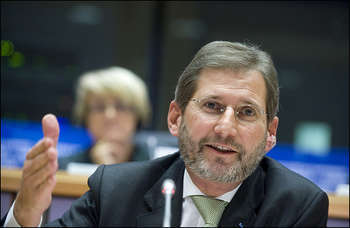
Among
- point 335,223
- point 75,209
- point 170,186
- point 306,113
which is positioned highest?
point 170,186

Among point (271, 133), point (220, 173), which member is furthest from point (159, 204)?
point (271, 133)

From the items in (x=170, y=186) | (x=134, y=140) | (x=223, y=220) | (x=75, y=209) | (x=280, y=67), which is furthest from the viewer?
(x=280, y=67)

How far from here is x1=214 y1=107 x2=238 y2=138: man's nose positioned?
1.33 meters

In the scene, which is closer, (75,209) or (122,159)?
(75,209)

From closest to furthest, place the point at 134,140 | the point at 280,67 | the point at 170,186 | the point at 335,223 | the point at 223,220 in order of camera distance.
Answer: the point at 170,186
the point at 223,220
the point at 335,223
the point at 134,140
the point at 280,67

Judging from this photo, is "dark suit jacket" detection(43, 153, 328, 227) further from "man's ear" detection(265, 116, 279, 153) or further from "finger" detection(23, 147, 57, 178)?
"finger" detection(23, 147, 57, 178)

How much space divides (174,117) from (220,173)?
28 centimetres

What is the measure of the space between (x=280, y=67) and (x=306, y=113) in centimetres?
57

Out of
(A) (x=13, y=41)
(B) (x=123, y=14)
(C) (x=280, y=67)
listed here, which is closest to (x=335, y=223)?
(C) (x=280, y=67)

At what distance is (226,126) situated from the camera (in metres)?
1.33

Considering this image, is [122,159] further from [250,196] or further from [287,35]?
[287,35]

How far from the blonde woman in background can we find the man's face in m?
1.92

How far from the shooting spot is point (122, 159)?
133 inches

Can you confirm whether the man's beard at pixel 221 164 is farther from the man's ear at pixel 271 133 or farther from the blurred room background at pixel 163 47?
the blurred room background at pixel 163 47
